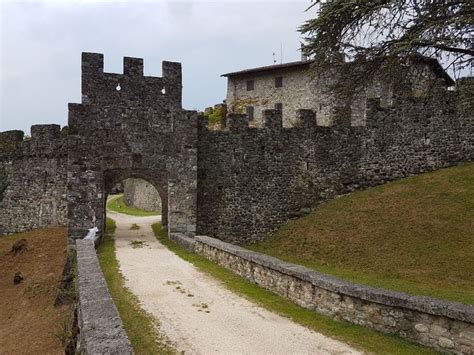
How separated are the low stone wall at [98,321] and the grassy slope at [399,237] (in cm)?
777

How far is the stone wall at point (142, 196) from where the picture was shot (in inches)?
1639

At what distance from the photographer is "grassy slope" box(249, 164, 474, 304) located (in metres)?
14.1

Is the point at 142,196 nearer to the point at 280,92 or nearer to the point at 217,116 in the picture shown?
the point at 217,116

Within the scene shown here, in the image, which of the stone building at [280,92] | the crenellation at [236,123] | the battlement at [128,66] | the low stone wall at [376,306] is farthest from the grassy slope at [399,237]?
the stone building at [280,92]

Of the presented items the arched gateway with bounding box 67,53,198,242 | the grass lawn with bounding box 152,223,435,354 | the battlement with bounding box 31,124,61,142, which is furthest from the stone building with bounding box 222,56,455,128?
the grass lawn with bounding box 152,223,435,354

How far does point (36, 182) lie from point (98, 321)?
19.6 metres

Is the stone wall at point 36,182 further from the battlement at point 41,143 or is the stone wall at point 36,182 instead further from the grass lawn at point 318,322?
the grass lawn at point 318,322

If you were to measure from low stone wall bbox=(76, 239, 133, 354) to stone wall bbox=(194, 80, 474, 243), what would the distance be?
1097cm

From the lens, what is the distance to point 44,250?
21.2 meters

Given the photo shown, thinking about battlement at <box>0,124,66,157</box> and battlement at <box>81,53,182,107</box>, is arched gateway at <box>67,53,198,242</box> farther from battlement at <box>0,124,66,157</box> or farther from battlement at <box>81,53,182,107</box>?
battlement at <box>0,124,66,157</box>

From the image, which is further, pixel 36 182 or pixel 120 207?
pixel 120 207

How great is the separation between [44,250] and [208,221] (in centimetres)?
759

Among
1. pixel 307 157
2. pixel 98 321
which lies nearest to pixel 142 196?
pixel 307 157

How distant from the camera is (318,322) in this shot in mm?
9023
